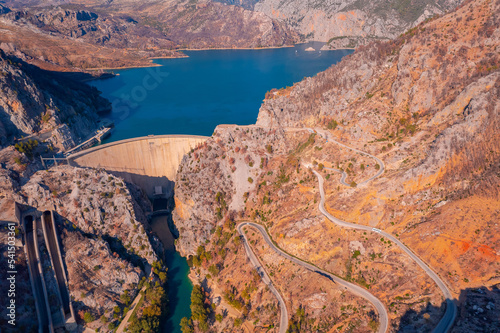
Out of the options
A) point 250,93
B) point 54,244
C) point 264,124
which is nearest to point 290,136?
point 264,124

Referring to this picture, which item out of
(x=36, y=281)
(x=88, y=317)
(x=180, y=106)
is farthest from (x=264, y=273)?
(x=180, y=106)

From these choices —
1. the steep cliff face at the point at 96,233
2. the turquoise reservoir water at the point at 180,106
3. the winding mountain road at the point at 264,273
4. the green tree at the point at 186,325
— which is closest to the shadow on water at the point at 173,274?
the turquoise reservoir water at the point at 180,106

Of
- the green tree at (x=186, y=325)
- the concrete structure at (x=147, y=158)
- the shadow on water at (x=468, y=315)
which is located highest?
the concrete structure at (x=147, y=158)

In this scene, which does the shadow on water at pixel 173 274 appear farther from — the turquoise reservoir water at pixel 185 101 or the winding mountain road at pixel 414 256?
the turquoise reservoir water at pixel 185 101

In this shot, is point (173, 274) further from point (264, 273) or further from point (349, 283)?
point (349, 283)

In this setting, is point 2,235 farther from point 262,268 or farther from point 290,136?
point 290,136

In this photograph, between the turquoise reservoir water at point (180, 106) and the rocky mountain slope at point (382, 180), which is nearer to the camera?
the rocky mountain slope at point (382, 180)

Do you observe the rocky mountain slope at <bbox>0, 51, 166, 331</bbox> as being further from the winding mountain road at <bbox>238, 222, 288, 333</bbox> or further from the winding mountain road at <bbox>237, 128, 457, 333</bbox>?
the winding mountain road at <bbox>237, 128, 457, 333</bbox>

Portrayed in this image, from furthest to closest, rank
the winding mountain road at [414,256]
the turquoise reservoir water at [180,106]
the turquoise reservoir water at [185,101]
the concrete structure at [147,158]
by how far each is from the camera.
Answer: the turquoise reservoir water at [185,101] < the concrete structure at [147,158] < the turquoise reservoir water at [180,106] < the winding mountain road at [414,256]
